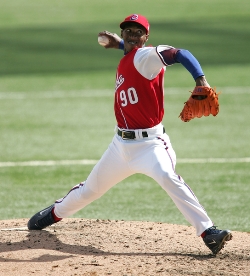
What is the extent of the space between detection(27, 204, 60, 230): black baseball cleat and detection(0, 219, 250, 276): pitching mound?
70 millimetres

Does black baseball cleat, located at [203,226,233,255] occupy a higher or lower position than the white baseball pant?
lower

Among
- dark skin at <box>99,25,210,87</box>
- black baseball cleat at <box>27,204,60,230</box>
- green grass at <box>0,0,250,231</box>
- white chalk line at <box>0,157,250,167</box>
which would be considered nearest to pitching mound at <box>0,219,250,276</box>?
black baseball cleat at <box>27,204,60,230</box>

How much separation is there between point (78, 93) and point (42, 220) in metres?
7.40

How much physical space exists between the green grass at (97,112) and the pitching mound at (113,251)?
2.90 feet

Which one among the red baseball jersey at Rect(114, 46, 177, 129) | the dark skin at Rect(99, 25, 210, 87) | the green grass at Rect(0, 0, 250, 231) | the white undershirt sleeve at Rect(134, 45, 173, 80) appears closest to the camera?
the white undershirt sleeve at Rect(134, 45, 173, 80)

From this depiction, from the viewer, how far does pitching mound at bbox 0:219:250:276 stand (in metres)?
5.11

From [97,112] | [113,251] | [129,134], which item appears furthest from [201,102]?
[97,112]

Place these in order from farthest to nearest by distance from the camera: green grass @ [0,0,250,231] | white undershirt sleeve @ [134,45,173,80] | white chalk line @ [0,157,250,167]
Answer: white chalk line @ [0,157,250,167]
green grass @ [0,0,250,231]
white undershirt sleeve @ [134,45,173,80]

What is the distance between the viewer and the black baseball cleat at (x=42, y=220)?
6128 mm

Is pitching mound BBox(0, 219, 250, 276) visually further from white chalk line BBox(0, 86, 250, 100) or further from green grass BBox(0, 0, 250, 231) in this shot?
white chalk line BBox(0, 86, 250, 100)

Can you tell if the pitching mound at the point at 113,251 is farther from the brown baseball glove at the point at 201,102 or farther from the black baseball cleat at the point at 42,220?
the brown baseball glove at the point at 201,102

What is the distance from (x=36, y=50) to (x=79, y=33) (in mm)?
2831

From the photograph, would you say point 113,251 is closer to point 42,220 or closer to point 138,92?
point 42,220

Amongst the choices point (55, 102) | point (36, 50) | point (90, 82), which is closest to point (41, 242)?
point (55, 102)
